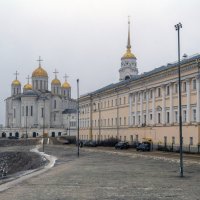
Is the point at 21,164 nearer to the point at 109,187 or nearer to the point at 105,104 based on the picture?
the point at 109,187

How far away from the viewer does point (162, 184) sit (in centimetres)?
2314

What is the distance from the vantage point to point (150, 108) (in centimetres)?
7038

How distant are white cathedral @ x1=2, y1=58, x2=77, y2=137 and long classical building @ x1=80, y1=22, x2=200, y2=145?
42879 mm

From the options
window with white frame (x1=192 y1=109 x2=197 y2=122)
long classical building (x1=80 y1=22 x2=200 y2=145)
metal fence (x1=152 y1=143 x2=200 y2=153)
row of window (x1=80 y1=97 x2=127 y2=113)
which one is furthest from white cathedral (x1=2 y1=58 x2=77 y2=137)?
window with white frame (x1=192 y1=109 x2=197 y2=122)

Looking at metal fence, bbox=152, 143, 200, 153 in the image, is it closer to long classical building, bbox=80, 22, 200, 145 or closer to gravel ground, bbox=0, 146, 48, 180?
long classical building, bbox=80, 22, 200, 145

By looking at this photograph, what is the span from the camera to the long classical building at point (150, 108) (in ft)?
186

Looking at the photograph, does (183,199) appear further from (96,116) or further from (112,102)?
(96,116)

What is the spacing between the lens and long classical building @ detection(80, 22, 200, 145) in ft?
186

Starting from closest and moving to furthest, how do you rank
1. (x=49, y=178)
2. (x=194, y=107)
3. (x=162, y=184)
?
(x=162, y=184)
(x=49, y=178)
(x=194, y=107)

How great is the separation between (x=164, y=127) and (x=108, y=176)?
3798 cm

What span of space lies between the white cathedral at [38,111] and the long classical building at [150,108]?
42.9 metres

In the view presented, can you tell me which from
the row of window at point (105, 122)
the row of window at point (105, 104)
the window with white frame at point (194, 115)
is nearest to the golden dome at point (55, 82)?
the row of window at point (105, 122)

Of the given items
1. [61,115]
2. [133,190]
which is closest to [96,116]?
[61,115]

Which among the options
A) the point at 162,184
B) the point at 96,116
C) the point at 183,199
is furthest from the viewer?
the point at 96,116
